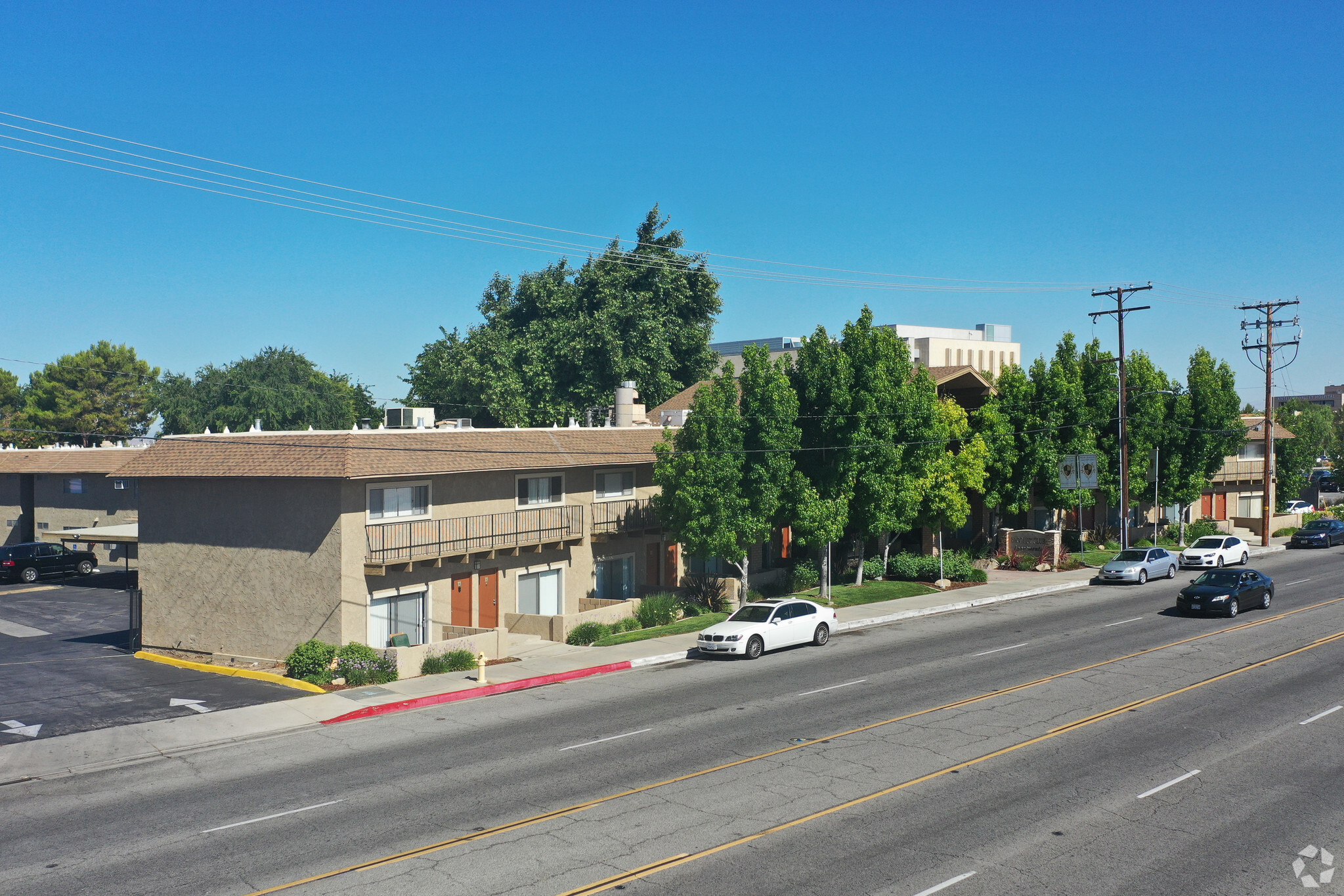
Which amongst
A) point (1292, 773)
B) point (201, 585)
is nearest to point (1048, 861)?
point (1292, 773)

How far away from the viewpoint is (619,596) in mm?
37344

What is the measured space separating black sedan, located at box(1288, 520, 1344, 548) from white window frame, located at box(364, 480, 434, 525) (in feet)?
172

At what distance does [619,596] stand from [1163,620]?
61.5ft

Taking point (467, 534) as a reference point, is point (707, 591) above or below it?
below

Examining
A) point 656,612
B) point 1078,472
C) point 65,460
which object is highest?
point 65,460

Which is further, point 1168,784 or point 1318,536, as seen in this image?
point 1318,536

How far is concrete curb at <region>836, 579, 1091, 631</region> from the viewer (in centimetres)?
3378

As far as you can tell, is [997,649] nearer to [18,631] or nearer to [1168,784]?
[1168,784]

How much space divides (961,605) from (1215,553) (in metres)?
17.4

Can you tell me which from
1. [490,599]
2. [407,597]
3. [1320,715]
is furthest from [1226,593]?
[407,597]

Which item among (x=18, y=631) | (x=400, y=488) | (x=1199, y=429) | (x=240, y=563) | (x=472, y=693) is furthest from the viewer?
(x=1199, y=429)

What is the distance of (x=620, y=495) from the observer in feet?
123

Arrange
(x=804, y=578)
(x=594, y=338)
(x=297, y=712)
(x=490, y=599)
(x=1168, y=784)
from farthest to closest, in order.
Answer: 1. (x=594, y=338)
2. (x=804, y=578)
3. (x=490, y=599)
4. (x=297, y=712)
5. (x=1168, y=784)

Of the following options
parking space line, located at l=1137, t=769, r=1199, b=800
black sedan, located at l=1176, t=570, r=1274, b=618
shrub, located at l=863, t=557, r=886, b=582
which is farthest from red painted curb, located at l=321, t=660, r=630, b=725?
black sedan, located at l=1176, t=570, r=1274, b=618
